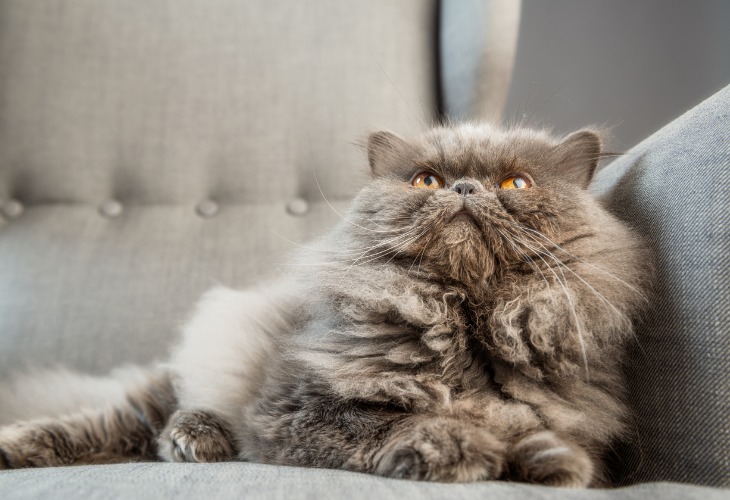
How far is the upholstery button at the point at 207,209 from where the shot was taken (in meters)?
2.29

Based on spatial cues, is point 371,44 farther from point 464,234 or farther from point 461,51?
point 464,234

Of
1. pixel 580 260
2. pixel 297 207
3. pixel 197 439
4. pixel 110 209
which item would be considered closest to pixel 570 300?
pixel 580 260

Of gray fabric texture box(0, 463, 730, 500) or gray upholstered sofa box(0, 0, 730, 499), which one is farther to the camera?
gray upholstered sofa box(0, 0, 730, 499)

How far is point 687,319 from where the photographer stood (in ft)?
3.22

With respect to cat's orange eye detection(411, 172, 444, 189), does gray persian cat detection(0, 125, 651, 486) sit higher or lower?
lower

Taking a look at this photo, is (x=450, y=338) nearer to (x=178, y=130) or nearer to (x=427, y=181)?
(x=427, y=181)

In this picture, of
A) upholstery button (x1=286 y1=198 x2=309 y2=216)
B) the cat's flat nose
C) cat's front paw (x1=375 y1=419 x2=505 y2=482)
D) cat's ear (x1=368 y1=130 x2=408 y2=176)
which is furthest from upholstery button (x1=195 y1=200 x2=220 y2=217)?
cat's front paw (x1=375 y1=419 x2=505 y2=482)

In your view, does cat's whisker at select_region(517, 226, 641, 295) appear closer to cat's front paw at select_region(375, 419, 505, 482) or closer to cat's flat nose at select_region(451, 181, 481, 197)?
cat's flat nose at select_region(451, 181, 481, 197)

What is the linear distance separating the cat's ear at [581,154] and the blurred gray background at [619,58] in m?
1.67

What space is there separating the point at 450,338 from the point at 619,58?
2.60 metres

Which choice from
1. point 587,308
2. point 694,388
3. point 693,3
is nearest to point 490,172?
point 587,308

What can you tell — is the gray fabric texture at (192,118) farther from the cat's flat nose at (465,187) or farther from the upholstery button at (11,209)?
the cat's flat nose at (465,187)

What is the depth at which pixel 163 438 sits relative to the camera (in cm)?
133

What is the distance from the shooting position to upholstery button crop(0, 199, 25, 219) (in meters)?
2.21
